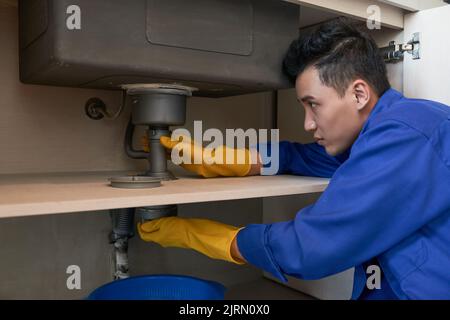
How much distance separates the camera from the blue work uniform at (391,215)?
2.09 feet

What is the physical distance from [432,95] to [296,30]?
355mm

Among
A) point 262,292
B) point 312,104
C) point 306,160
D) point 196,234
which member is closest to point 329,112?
point 312,104

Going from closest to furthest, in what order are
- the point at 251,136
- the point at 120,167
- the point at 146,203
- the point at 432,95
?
the point at 146,203, the point at 432,95, the point at 120,167, the point at 251,136

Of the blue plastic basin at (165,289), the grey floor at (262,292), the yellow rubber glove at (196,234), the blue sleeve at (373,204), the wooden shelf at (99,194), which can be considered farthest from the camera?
the grey floor at (262,292)

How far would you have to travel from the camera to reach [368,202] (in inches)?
24.8

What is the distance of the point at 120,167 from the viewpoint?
1112 millimetres

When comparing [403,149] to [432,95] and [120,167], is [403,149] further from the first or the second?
[120,167]

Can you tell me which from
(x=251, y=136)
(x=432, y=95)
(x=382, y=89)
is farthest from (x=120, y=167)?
(x=432, y=95)

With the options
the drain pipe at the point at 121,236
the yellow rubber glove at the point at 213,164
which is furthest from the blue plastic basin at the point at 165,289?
the yellow rubber glove at the point at 213,164

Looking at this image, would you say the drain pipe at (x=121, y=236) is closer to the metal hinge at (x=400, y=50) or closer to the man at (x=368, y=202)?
the man at (x=368, y=202)

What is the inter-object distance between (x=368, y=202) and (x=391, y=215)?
51 mm

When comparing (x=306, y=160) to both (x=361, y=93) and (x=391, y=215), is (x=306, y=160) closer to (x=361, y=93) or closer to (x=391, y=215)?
(x=361, y=93)

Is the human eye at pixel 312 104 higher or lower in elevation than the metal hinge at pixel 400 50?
lower

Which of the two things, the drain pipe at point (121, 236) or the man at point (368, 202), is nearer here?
→ the man at point (368, 202)
